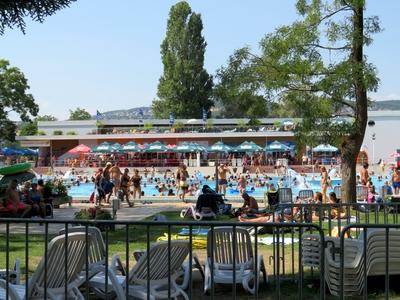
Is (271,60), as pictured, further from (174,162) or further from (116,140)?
(116,140)

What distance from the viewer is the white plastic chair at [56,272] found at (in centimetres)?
564

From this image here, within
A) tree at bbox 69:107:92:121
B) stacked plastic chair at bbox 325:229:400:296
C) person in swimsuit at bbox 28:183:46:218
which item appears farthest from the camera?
tree at bbox 69:107:92:121

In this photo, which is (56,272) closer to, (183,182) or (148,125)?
(183,182)

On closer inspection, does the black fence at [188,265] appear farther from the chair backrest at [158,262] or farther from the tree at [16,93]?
the tree at [16,93]

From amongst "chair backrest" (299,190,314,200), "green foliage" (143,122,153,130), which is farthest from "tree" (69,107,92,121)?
"chair backrest" (299,190,314,200)

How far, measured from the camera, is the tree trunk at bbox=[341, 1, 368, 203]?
1617cm

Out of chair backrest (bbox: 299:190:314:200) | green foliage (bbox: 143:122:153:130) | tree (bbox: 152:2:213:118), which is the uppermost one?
tree (bbox: 152:2:213:118)

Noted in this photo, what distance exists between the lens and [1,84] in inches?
2169

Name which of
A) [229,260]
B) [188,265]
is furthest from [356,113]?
[188,265]

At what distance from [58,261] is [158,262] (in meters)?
0.97

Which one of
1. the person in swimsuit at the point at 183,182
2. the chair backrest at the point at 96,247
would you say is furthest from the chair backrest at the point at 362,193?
the chair backrest at the point at 96,247

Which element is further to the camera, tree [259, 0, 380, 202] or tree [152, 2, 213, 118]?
tree [152, 2, 213, 118]

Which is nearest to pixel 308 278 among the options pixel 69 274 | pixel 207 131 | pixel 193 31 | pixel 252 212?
pixel 69 274

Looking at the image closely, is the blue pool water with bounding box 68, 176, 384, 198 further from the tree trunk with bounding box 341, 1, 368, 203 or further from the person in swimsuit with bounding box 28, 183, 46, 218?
the person in swimsuit with bounding box 28, 183, 46, 218
